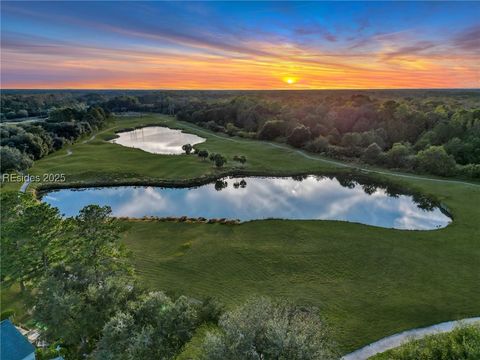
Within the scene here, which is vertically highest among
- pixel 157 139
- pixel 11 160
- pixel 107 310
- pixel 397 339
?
pixel 107 310

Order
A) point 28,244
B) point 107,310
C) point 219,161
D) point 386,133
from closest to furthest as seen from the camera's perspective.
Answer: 1. point 107,310
2. point 28,244
3. point 219,161
4. point 386,133

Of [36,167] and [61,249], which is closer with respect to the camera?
[61,249]

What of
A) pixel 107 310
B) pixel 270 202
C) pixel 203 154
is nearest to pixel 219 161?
pixel 203 154

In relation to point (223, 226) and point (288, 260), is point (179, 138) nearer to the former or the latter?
point (223, 226)

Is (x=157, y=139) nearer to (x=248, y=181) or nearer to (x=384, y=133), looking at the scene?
(x=248, y=181)

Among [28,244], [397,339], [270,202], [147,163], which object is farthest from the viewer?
[147,163]

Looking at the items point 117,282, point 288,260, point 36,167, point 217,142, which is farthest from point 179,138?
point 117,282
